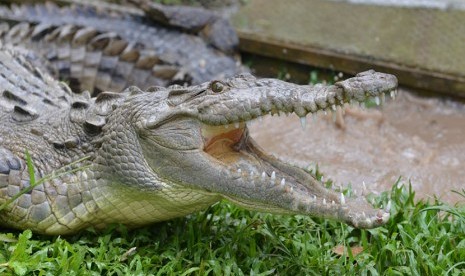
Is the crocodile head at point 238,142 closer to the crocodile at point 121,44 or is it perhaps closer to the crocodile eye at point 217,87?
the crocodile eye at point 217,87

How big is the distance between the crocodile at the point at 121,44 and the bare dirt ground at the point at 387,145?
1115 mm

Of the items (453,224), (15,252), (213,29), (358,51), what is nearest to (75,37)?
(213,29)

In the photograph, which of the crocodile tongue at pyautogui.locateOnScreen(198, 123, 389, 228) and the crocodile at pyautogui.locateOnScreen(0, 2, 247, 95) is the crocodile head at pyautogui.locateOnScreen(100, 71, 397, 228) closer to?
the crocodile tongue at pyautogui.locateOnScreen(198, 123, 389, 228)

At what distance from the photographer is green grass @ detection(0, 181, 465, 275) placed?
3.08m

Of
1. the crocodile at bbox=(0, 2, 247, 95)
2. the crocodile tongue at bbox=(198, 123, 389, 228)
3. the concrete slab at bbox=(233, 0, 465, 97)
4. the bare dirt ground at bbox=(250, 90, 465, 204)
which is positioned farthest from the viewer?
the concrete slab at bbox=(233, 0, 465, 97)

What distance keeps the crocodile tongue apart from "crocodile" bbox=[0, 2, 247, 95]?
279cm

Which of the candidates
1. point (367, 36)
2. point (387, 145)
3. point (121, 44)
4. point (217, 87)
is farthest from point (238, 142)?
point (367, 36)

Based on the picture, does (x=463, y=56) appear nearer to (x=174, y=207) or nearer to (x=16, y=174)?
(x=174, y=207)

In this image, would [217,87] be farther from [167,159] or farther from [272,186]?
[272,186]

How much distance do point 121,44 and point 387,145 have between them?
2.49 meters

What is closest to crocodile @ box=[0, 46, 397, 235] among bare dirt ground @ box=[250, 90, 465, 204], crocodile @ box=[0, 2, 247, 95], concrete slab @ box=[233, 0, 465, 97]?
bare dirt ground @ box=[250, 90, 465, 204]

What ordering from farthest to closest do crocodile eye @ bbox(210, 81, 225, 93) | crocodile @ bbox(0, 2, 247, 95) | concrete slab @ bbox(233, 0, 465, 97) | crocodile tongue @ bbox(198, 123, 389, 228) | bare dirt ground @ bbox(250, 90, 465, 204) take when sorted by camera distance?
concrete slab @ bbox(233, 0, 465, 97)
crocodile @ bbox(0, 2, 247, 95)
bare dirt ground @ bbox(250, 90, 465, 204)
crocodile eye @ bbox(210, 81, 225, 93)
crocodile tongue @ bbox(198, 123, 389, 228)

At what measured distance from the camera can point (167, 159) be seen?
306 cm

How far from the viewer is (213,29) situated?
6.82 metres
